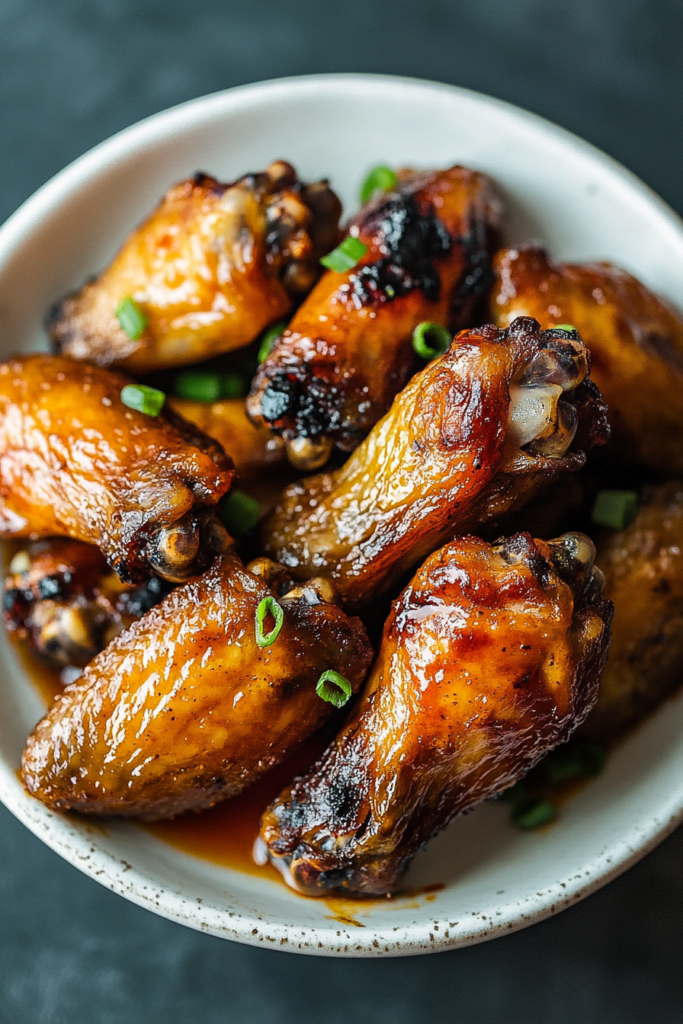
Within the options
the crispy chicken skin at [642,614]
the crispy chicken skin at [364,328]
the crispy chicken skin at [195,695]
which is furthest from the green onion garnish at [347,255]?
the crispy chicken skin at [642,614]

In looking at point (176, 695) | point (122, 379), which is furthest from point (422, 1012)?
point (122, 379)

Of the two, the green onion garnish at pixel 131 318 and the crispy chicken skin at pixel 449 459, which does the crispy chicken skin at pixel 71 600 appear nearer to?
the crispy chicken skin at pixel 449 459

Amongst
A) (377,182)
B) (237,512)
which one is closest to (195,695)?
(237,512)

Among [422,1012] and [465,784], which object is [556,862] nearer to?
[465,784]

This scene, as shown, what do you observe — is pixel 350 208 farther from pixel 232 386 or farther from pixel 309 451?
pixel 309 451

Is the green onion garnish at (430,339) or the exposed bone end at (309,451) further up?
the green onion garnish at (430,339)

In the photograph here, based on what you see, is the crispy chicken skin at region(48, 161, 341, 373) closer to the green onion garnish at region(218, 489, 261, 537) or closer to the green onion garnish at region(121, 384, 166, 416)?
the green onion garnish at region(121, 384, 166, 416)

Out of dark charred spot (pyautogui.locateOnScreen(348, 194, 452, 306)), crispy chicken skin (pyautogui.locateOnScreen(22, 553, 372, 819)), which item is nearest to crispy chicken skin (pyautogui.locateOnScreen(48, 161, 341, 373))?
dark charred spot (pyautogui.locateOnScreen(348, 194, 452, 306))
